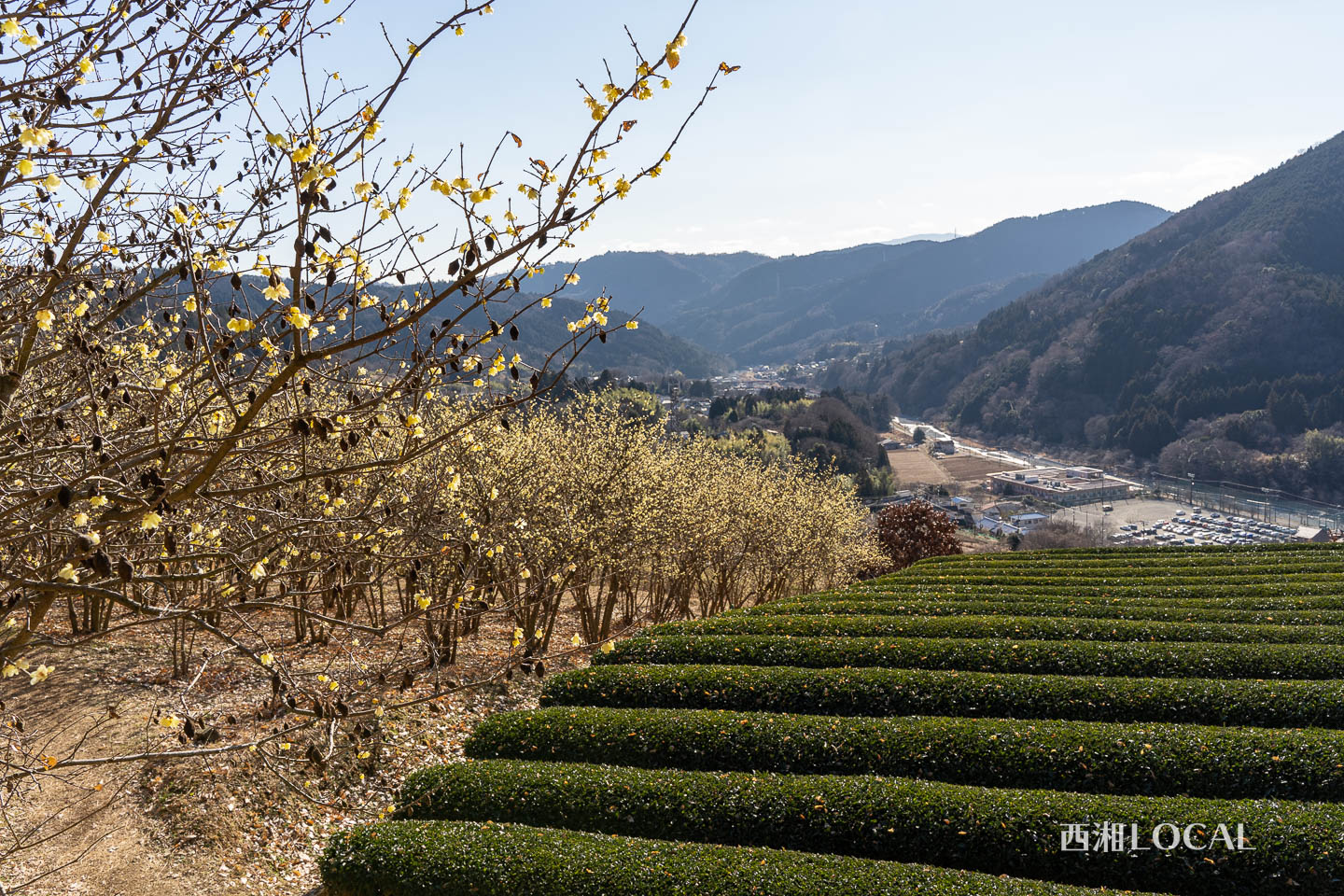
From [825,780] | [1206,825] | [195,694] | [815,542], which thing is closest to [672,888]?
[825,780]

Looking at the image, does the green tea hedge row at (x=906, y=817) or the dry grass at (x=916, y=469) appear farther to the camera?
the dry grass at (x=916, y=469)

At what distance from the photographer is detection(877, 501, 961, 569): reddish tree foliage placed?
2841 centimetres

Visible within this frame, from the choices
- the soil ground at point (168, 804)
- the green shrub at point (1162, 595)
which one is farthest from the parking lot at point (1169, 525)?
the soil ground at point (168, 804)

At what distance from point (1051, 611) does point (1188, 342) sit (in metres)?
97.9

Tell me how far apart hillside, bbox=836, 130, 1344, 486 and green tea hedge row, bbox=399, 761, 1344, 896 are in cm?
8267

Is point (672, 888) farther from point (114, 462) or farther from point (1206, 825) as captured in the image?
point (114, 462)

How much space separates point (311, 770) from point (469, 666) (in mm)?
4065

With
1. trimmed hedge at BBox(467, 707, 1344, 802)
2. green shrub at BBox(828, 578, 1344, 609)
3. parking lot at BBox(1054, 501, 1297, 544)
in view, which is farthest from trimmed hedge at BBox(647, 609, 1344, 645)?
parking lot at BBox(1054, 501, 1297, 544)

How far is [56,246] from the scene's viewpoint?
14.5 ft

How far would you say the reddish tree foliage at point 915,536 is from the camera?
28406mm

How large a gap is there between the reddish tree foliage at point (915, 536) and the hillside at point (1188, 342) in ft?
205

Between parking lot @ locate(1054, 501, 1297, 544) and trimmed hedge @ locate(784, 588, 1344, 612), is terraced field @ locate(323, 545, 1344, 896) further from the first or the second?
parking lot @ locate(1054, 501, 1297, 544)

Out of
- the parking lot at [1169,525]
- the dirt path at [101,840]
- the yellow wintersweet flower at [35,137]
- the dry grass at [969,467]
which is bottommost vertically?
the parking lot at [1169,525]

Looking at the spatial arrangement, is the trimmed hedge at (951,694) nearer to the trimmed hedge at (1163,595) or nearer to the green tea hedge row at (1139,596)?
the green tea hedge row at (1139,596)
